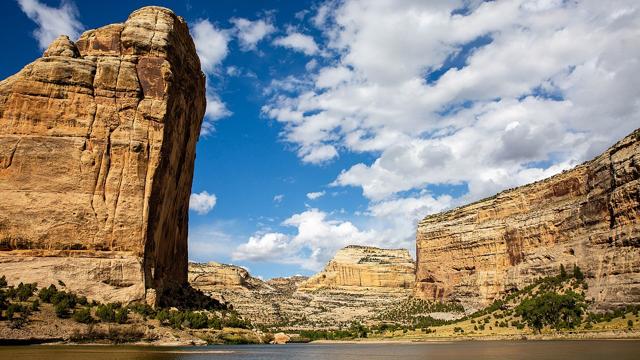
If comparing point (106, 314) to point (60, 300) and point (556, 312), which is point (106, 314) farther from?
point (556, 312)

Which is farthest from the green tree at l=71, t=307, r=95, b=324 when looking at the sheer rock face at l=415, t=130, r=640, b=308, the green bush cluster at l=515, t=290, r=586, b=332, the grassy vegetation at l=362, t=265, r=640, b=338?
the sheer rock face at l=415, t=130, r=640, b=308

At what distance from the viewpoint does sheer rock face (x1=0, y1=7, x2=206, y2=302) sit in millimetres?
62219

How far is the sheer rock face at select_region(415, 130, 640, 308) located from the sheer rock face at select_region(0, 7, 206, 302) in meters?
58.4

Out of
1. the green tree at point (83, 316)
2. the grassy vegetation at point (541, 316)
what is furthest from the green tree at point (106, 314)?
the grassy vegetation at point (541, 316)

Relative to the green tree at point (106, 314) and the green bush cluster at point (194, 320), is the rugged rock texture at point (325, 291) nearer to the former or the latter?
the green bush cluster at point (194, 320)

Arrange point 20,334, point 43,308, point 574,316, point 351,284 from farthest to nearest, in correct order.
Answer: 1. point 351,284
2. point 574,316
3. point 43,308
4. point 20,334

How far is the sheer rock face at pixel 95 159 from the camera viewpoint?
62.2 metres

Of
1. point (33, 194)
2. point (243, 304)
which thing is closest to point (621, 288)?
point (33, 194)

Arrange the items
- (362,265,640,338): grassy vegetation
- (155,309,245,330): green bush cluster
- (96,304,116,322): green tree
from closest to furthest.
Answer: (96,304,116,322): green tree → (155,309,245,330): green bush cluster → (362,265,640,338): grassy vegetation

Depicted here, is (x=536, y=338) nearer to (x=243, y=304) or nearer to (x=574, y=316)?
(x=574, y=316)

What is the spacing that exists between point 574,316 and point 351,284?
12342cm

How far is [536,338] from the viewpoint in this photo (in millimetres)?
68062

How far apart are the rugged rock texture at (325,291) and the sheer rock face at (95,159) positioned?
44859 mm

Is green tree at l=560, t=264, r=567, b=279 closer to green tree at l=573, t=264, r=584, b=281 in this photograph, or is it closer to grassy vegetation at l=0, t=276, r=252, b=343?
green tree at l=573, t=264, r=584, b=281
